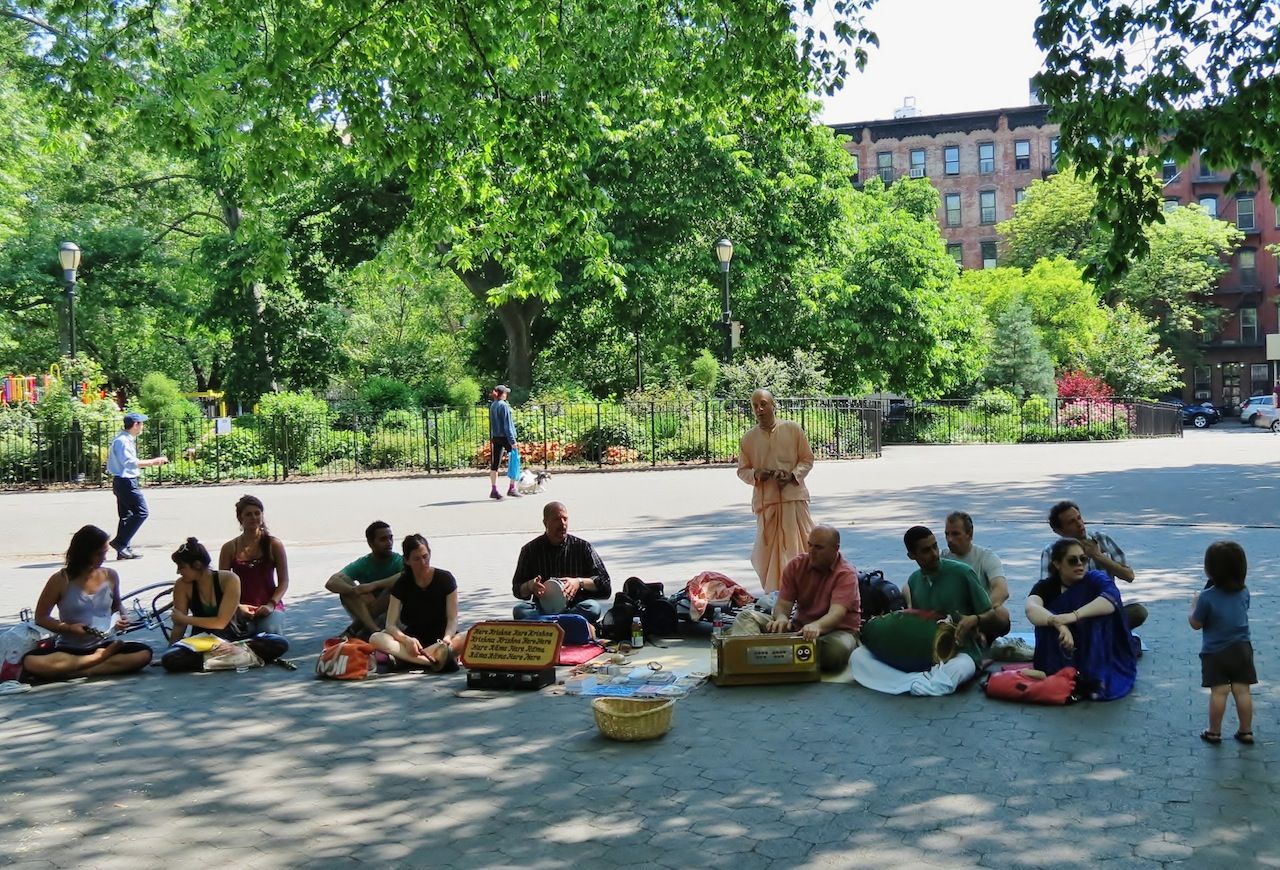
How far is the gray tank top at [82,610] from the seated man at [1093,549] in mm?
6696

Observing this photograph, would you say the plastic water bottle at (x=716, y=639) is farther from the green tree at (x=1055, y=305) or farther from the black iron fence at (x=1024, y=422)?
the green tree at (x=1055, y=305)

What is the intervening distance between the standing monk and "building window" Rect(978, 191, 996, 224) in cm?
6707

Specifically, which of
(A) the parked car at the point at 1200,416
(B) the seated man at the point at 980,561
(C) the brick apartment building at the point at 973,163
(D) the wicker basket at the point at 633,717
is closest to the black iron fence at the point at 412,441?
(B) the seated man at the point at 980,561

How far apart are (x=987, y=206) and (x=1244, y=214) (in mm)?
14252

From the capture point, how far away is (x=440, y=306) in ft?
185

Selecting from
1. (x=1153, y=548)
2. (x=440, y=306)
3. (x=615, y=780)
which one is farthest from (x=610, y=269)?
(x=440, y=306)

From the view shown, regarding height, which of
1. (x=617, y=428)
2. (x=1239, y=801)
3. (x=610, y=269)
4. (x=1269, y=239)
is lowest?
(x=1239, y=801)

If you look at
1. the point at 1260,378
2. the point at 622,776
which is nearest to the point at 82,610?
→ the point at 622,776

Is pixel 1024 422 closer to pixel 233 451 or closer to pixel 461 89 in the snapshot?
pixel 233 451

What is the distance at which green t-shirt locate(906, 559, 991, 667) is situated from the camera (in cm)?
819

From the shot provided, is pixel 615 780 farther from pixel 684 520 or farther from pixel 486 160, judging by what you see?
pixel 684 520

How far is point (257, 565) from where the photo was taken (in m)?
9.62

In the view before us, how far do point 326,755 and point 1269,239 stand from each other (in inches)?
2893

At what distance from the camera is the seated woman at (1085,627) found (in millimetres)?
7195
